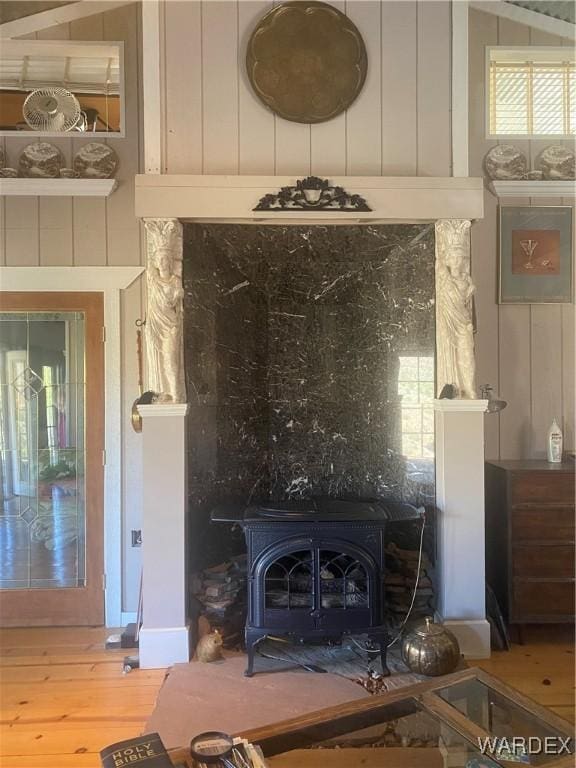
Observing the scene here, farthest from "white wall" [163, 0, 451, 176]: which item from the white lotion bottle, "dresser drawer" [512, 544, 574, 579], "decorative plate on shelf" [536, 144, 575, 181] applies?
"dresser drawer" [512, 544, 574, 579]

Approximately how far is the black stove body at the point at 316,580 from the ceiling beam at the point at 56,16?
299 centimetres

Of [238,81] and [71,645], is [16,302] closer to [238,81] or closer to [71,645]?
[238,81]

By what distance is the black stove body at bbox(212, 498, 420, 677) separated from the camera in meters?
2.51

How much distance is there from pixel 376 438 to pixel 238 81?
2055 millimetres

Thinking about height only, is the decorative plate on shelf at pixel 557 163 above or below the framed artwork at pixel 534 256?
above

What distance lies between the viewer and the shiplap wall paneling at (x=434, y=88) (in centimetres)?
276

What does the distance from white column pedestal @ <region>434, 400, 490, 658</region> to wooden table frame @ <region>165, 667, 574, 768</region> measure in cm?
106

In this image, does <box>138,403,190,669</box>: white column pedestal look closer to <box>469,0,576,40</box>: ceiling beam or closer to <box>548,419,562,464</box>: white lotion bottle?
<box>548,419,562,464</box>: white lotion bottle

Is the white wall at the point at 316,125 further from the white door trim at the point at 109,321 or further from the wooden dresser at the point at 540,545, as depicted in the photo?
the wooden dresser at the point at 540,545

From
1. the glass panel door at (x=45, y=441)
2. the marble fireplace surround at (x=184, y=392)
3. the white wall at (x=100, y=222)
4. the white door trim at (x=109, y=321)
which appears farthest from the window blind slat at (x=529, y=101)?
the glass panel door at (x=45, y=441)

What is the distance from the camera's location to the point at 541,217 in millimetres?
3301

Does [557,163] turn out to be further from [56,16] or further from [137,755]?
[137,755]

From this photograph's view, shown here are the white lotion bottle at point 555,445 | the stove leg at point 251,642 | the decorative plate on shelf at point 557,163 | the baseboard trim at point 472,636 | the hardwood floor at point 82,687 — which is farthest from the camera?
the decorative plate on shelf at point 557,163

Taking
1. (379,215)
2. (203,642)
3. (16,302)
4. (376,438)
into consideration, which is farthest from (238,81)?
(203,642)
